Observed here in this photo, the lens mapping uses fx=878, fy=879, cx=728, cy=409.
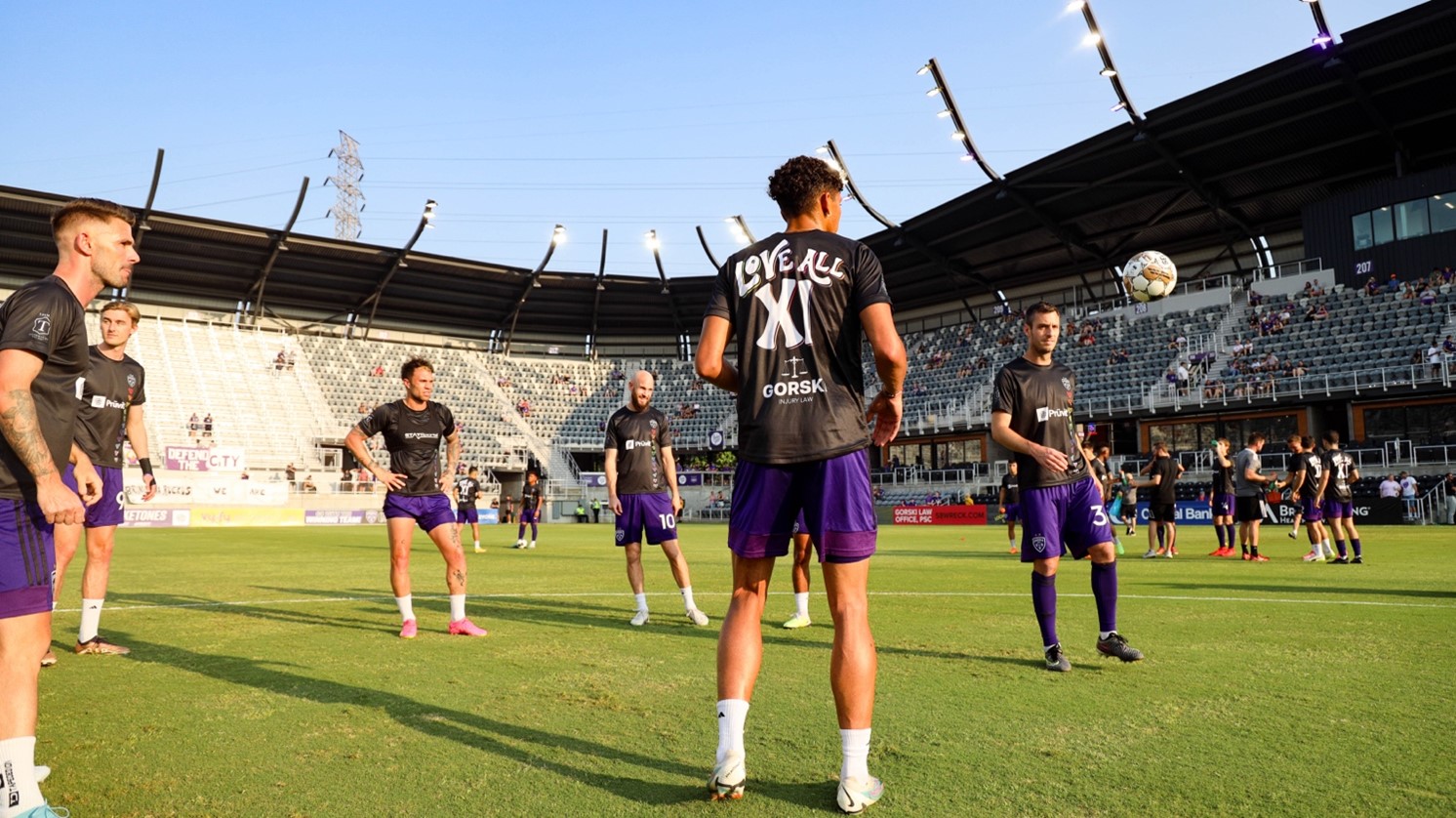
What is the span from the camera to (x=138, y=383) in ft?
22.6

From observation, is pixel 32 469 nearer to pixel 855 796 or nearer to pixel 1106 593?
pixel 855 796

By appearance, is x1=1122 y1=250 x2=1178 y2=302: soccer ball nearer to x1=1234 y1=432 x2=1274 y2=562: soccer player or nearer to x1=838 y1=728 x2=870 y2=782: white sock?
x1=1234 y1=432 x2=1274 y2=562: soccer player

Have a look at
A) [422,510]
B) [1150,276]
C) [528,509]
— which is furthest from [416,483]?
[1150,276]

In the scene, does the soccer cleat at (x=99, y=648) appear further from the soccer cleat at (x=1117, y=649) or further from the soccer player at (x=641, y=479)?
the soccer cleat at (x=1117, y=649)

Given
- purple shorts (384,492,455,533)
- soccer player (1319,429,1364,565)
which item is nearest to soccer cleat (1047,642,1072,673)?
purple shorts (384,492,455,533)

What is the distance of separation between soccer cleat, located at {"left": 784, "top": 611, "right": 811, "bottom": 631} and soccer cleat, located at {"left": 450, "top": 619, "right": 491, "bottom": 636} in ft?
7.97

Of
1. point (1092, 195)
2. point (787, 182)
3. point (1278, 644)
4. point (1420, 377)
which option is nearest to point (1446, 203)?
point (1420, 377)

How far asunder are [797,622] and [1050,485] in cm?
246

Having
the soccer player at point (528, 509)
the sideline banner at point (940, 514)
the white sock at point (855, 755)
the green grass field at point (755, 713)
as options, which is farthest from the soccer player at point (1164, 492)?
the sideline banner at point (940, 514)

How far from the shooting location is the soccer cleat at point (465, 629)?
6.95m

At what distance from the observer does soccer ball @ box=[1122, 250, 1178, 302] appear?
20.5 metres

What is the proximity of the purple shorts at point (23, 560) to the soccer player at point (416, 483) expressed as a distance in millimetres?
3810

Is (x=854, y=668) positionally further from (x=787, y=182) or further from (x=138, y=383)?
(x=138, y=383)

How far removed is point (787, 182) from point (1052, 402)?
11.2ft
